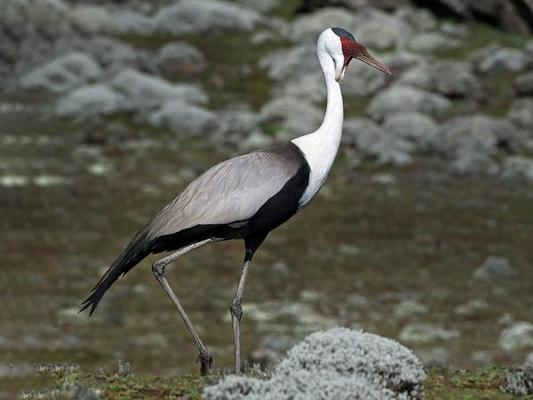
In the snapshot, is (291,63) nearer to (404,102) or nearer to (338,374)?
(404,102)

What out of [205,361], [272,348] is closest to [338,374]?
[205,361]

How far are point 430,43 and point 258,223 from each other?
146 feet

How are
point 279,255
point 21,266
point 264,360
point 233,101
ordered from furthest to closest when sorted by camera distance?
1. point 233,101
2. point 279,255
3. point 21,266
4. point 264,360

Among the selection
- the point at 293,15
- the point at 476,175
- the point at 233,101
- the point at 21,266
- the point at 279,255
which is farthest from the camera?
the point at 293,15

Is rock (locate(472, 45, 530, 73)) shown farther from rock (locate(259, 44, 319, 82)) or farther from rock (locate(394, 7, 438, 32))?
rock (locate(259, 44, 319, 82))

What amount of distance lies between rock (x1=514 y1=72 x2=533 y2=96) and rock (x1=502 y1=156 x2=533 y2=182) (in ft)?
23.8

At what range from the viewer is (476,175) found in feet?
128

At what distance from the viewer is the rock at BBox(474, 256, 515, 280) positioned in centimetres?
2798

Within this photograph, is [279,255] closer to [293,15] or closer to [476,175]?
[476,175]

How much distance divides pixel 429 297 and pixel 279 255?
4.88 metres

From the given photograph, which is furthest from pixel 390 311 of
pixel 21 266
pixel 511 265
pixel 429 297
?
pixel 21 266

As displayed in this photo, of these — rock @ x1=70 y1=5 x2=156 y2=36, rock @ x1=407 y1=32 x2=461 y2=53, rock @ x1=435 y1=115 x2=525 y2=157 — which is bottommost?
rock @ x1=435 y1=115 x2=525 y2=157

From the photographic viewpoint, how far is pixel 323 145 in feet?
38.6

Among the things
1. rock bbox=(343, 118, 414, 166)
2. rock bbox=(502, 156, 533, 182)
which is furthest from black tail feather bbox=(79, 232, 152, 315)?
rock bbox=(343, 118, 414, 166)
